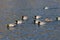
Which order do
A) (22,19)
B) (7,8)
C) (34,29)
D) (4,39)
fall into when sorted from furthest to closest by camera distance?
(7,8)
(22,19)
(34,29)
(4,39)

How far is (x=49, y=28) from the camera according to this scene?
27.1ft

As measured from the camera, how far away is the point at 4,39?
24.4ft

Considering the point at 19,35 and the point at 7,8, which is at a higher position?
the point at 7,8

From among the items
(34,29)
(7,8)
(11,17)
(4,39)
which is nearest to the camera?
(4,39)

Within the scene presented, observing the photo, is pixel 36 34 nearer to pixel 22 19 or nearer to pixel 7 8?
Answer: pixel 22 19

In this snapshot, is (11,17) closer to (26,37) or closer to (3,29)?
(3,29)

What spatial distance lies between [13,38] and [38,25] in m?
1.51

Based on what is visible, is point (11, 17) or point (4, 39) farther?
point (11, 17)

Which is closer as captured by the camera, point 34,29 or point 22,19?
point 34,29

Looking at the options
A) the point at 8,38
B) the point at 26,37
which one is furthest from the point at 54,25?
the point at 8,38

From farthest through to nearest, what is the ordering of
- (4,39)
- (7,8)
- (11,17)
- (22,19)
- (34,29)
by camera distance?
(7,8)
(11,17)
(22,19)
(34,29)
(4,39)

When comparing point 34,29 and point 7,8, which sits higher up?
point 7,8

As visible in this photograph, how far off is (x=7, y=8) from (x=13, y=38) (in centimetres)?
525

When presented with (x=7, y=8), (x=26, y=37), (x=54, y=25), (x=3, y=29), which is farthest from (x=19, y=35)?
(x=7, y=8)
